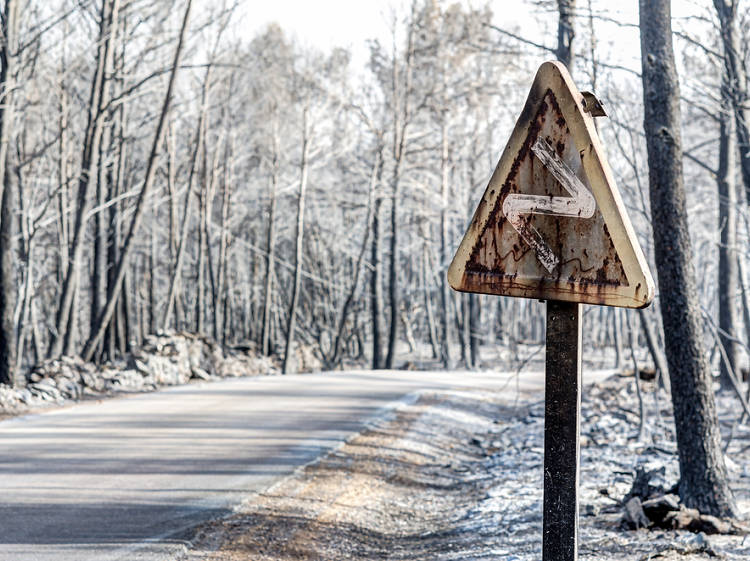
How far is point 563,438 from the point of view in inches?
117

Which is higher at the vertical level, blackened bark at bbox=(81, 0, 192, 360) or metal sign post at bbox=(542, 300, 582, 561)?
blackened bark at bbox=(81, 0, 192, 360)

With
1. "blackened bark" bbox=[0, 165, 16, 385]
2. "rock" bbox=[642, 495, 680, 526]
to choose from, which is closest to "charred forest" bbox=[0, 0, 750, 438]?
"blackened bark" bbox=[0, 165, 16, 385]

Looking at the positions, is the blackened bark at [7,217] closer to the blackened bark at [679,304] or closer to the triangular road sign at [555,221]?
the blackened bark at [679,304]

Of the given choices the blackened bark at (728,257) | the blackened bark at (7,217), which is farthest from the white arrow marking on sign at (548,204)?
the blackened bark at (7,217)

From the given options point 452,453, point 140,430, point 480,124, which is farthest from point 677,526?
point 480,124

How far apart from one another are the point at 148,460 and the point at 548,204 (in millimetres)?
6952

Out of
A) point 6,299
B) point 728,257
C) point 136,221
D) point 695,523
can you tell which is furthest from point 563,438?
point 136,221

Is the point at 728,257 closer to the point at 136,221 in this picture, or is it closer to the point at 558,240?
the point at 136,221

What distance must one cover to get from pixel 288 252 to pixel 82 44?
18.5 meters

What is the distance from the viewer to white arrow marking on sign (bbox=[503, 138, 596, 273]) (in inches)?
114

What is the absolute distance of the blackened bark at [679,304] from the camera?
6.47 meters

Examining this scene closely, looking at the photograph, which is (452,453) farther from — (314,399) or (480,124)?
(480,124)

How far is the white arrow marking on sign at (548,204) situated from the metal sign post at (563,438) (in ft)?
0.77

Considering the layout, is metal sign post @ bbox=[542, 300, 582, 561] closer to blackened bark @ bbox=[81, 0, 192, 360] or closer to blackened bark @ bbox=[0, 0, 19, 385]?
blackened bark @ bbox=[0, 0, 19, 385]
